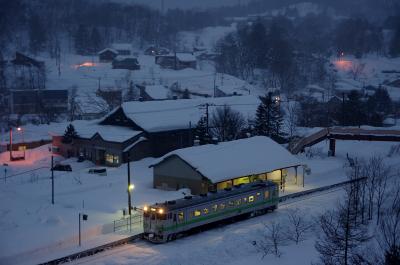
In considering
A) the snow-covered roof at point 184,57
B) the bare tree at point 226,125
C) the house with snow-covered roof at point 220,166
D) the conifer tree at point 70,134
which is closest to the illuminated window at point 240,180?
the house with snow-covered roof at point 220,166

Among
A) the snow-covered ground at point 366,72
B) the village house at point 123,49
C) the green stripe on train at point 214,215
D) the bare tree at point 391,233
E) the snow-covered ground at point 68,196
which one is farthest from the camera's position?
the village house at point 123,49

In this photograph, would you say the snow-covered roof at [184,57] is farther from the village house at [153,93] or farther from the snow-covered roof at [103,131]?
the snow-covered roof at [103,131]

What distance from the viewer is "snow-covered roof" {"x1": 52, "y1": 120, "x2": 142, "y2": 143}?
42875mm

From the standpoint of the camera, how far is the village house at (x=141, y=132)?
140 ft

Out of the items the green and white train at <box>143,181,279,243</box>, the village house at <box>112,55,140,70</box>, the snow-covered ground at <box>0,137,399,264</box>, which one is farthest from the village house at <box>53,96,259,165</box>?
the village house at <box>112,55,140,70</box>

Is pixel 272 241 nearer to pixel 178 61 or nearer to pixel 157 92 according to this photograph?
pixel 157 92

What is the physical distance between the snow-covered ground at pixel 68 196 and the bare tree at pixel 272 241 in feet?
6.92

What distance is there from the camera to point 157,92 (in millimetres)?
72500

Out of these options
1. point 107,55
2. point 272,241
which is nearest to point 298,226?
point 272,241

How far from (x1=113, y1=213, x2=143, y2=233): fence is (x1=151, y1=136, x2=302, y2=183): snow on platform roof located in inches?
200

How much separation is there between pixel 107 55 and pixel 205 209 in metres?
77.4

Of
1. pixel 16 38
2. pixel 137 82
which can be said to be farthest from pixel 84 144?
pixel 16 38

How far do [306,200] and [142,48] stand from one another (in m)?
99.2

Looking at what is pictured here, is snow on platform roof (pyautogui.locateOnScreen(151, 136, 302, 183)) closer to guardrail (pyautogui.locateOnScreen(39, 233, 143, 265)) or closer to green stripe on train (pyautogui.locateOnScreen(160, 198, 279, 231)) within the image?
green stripe on train (pyautogui.locateOnScreen(160, 198, 279, 231))
